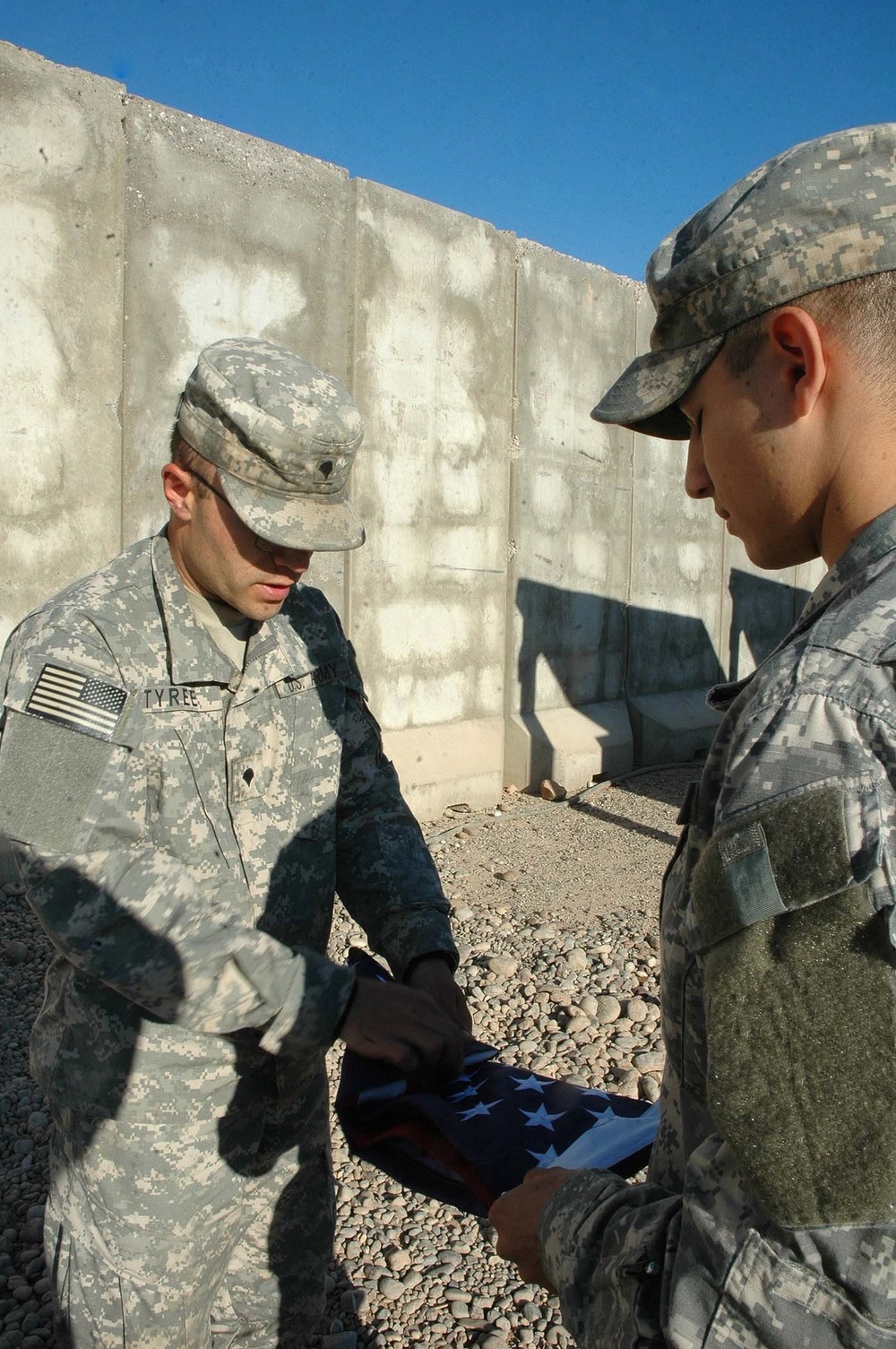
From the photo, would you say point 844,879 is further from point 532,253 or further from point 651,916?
point 532,253

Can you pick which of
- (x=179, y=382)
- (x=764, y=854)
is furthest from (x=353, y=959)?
(x=179, y=382)

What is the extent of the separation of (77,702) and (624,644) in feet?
21.3

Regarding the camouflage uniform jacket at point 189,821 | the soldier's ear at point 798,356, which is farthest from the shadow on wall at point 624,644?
the soldier's ear at point 798,356

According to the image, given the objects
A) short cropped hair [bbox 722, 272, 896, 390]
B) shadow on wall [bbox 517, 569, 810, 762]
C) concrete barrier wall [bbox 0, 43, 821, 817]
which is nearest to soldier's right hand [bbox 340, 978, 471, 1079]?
short cropped hair [bbox 722, 272, 896, 390]

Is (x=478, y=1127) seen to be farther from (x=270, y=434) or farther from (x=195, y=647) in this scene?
(x=270, y=434)

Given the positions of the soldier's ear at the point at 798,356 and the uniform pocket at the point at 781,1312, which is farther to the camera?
the soldier's ear at the point at 798,356

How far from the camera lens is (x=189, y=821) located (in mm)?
1731

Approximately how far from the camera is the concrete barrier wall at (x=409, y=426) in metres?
4.49

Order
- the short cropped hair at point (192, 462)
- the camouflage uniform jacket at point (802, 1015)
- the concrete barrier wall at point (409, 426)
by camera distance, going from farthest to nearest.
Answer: the concrete barrier wall at point (409, 426) → the short cropped hair at point (192, 462) → the camouflage uniform jacket at point (802, 1015)

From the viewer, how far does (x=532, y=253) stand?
264 inches

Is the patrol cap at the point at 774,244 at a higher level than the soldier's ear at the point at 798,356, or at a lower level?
higher

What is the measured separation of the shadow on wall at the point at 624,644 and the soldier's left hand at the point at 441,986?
503cm

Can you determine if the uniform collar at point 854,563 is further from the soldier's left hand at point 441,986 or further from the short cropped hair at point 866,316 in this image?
the soldier's left hand at point 441,986

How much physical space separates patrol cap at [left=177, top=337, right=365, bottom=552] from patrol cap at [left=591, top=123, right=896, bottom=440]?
796 millimetres
